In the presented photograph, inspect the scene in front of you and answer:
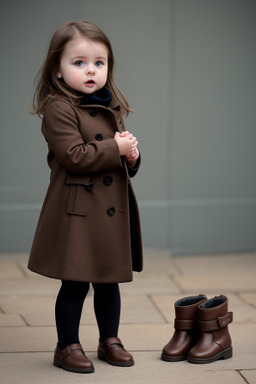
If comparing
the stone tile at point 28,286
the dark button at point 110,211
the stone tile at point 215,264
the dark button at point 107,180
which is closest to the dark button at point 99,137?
the dark button at point 107,180

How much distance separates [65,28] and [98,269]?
102 centimetres

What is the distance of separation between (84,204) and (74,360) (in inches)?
26.4

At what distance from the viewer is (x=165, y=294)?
5051mm

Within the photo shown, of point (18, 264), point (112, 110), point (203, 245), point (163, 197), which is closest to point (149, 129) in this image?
point (163, 197)

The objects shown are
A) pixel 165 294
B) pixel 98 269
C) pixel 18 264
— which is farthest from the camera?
pixel 18 264

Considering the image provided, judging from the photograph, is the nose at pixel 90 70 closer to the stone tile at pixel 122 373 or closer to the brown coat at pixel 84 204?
the brown coat at pixel 84 204

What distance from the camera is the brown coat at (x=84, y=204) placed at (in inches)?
135

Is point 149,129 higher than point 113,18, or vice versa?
point 113,18

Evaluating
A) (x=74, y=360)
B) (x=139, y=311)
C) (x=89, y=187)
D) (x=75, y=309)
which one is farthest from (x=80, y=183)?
(x=139, y=311)

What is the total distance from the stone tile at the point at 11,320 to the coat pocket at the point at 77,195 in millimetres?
1105

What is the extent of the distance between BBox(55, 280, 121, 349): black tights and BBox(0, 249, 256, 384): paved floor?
15 centimetres

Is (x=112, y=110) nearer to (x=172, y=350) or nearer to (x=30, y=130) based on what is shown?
(x=172, y=350)

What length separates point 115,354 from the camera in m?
3.62

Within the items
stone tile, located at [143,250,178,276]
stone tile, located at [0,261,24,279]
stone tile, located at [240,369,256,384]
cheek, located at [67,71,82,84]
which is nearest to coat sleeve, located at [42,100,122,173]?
cheek, located at [67,71,82,84]
